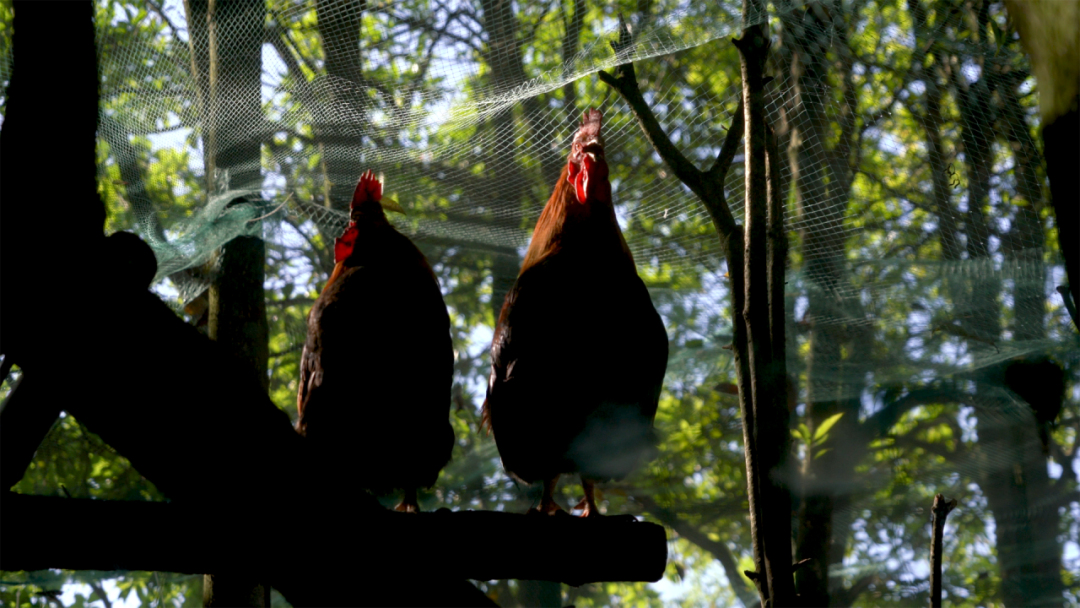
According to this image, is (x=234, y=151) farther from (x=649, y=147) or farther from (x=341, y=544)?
(x=341, y=544)

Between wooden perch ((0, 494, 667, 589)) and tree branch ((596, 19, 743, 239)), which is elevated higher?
tree branch ((596, 19, 743, 239))

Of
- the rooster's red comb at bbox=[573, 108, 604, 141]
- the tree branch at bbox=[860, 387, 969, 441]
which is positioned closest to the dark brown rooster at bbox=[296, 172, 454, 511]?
the rooster's red comb at bbox=[573, 108, 604, 141]

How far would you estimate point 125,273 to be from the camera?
1.04m

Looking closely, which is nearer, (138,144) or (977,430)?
(138,144)

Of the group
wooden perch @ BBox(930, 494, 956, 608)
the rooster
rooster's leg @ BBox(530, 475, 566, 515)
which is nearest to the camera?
wooden perch @ BBox(930, 494, 956, 608)

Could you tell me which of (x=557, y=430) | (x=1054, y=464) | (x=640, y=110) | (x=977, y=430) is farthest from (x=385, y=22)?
(x=1054, y=464)

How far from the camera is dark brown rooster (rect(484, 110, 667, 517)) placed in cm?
167

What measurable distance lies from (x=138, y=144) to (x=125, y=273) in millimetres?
1932

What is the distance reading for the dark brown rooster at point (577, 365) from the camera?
1.67 meters

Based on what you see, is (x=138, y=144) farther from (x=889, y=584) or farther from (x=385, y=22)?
(x=889, y=584)

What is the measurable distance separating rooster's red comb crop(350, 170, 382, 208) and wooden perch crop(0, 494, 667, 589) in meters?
1.12

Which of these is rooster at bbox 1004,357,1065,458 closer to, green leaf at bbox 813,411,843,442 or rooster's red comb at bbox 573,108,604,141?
green leaf at bbox 813,411,843,442

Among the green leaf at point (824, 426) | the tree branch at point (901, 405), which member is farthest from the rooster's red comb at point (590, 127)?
the tree branch at point (901, 405)

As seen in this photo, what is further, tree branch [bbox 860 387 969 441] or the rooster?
tree branch [bbox 860 387 969 441]
